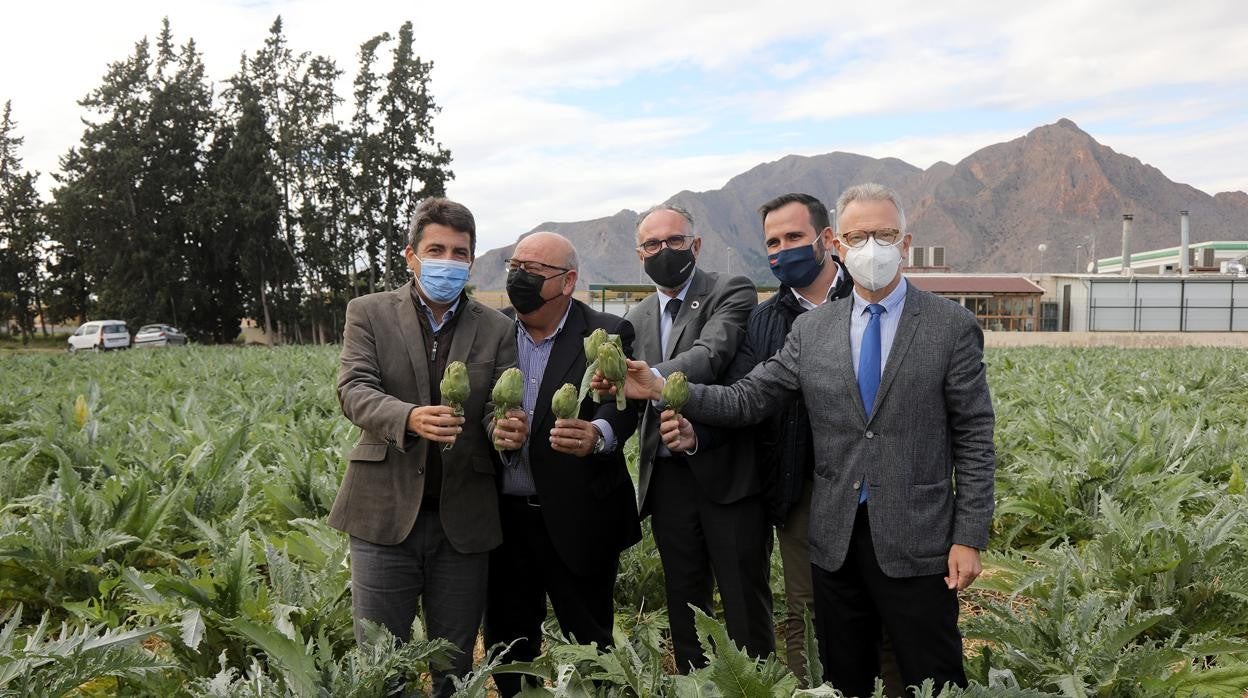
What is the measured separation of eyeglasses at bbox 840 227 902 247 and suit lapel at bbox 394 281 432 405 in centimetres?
164

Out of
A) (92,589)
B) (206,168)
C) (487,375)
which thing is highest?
(206,168)

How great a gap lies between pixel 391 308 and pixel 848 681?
2197 millimetres

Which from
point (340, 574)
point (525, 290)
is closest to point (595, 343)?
point (525, 290)

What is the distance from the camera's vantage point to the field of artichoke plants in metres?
2.71

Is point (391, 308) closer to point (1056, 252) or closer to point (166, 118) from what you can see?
point (166, 118)

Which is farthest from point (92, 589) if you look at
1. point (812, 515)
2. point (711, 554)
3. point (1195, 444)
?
point (1195, 444)

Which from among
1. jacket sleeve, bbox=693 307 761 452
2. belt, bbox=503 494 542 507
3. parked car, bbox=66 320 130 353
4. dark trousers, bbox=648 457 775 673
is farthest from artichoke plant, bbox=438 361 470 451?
parked car, bbox=66 320 130 353

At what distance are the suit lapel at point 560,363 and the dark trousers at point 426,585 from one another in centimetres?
60

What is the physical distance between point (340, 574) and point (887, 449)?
2640 millimetres

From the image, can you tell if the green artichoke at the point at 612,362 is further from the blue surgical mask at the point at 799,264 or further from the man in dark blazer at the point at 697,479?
the blue surgical mask at the point at 799,264

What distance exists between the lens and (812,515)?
3189 millimetres

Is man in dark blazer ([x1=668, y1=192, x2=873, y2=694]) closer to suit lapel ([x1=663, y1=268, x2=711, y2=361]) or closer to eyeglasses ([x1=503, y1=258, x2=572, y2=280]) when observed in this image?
suit lapel ([x1=663, y1=268, x2=711, y2=361])

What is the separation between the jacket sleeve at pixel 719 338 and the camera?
11.5ft

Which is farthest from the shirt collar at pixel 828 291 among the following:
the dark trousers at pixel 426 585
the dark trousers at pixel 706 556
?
the dark trousers at pixel 426 585
